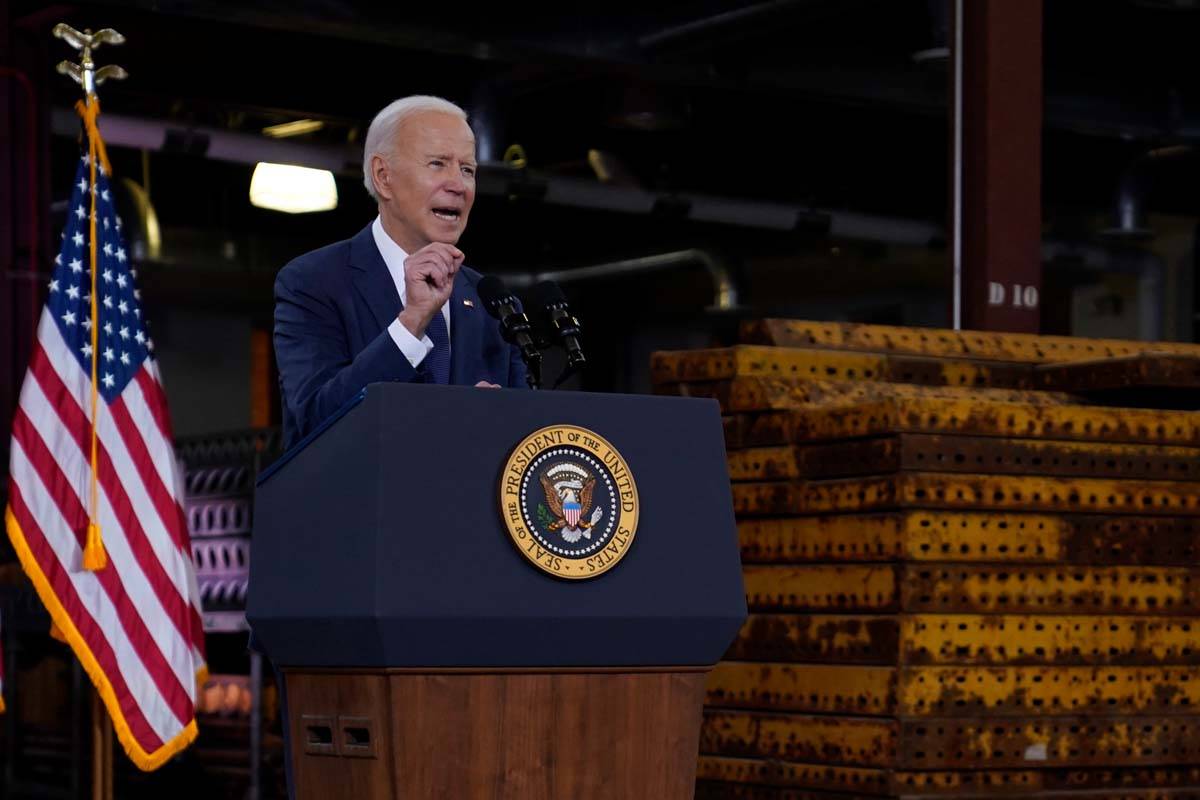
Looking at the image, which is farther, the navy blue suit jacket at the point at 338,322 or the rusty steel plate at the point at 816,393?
the rusty steel plate at the point at 816,393

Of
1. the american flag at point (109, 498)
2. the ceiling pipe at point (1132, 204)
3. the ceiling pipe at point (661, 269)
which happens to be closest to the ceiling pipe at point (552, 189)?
the ceiling pipe at point (1132, 204)

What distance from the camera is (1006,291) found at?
697 cm

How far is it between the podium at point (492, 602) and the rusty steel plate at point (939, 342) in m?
3.29

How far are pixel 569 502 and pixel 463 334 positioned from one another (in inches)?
19.7

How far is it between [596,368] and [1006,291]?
15538 mm

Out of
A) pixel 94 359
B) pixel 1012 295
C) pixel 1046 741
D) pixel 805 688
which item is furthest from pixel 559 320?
pixel 1012 295

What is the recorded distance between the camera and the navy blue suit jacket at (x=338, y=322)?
284cm

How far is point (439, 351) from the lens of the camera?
2918 millimetres

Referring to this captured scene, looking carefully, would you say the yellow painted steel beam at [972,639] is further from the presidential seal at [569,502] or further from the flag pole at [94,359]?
the presidential seal at [569,502]

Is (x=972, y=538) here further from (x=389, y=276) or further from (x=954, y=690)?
(x=389, y=276)

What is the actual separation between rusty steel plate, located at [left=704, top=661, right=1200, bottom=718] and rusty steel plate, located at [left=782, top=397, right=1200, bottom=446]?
0.64 metres

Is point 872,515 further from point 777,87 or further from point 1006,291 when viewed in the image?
point 777,87

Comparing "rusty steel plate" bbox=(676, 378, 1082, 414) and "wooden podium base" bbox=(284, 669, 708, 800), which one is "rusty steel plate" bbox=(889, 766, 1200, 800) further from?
"wooden podium base" bbox=(284, 669, 708, 800)

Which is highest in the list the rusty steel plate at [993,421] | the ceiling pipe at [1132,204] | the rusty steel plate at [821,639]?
the ceiling pipe at [1132,204]
